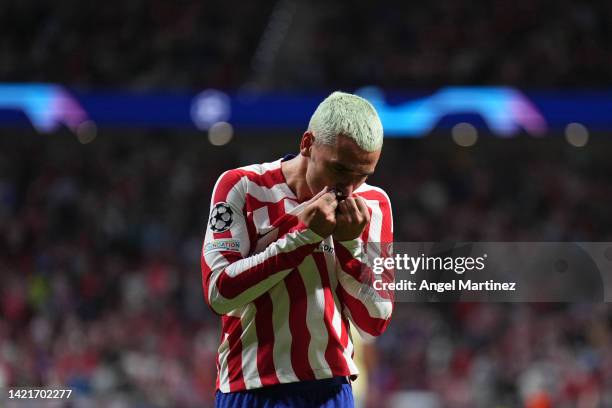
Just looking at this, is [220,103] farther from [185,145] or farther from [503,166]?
[503,166]

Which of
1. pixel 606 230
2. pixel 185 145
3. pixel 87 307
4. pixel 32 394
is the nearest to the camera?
pixel 32 394

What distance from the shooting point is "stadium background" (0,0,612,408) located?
10.1m

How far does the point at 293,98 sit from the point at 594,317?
525cm

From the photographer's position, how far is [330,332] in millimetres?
2510

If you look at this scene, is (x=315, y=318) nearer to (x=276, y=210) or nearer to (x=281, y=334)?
(x=281, y=334)

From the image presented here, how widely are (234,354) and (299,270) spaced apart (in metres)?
0.28

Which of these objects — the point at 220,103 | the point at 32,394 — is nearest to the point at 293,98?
the point at 220,103

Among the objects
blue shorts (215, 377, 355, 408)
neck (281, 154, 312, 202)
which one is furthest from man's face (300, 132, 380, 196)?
blue shorts (215, 377, 355, 408)

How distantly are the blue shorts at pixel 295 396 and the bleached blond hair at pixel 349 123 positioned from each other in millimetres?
623

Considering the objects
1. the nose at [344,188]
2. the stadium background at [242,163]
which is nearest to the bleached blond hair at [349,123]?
the nose at [344,188]

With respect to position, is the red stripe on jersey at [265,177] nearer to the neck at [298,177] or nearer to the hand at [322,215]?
the neck at [298,177]

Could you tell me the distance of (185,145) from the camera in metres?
14.8
